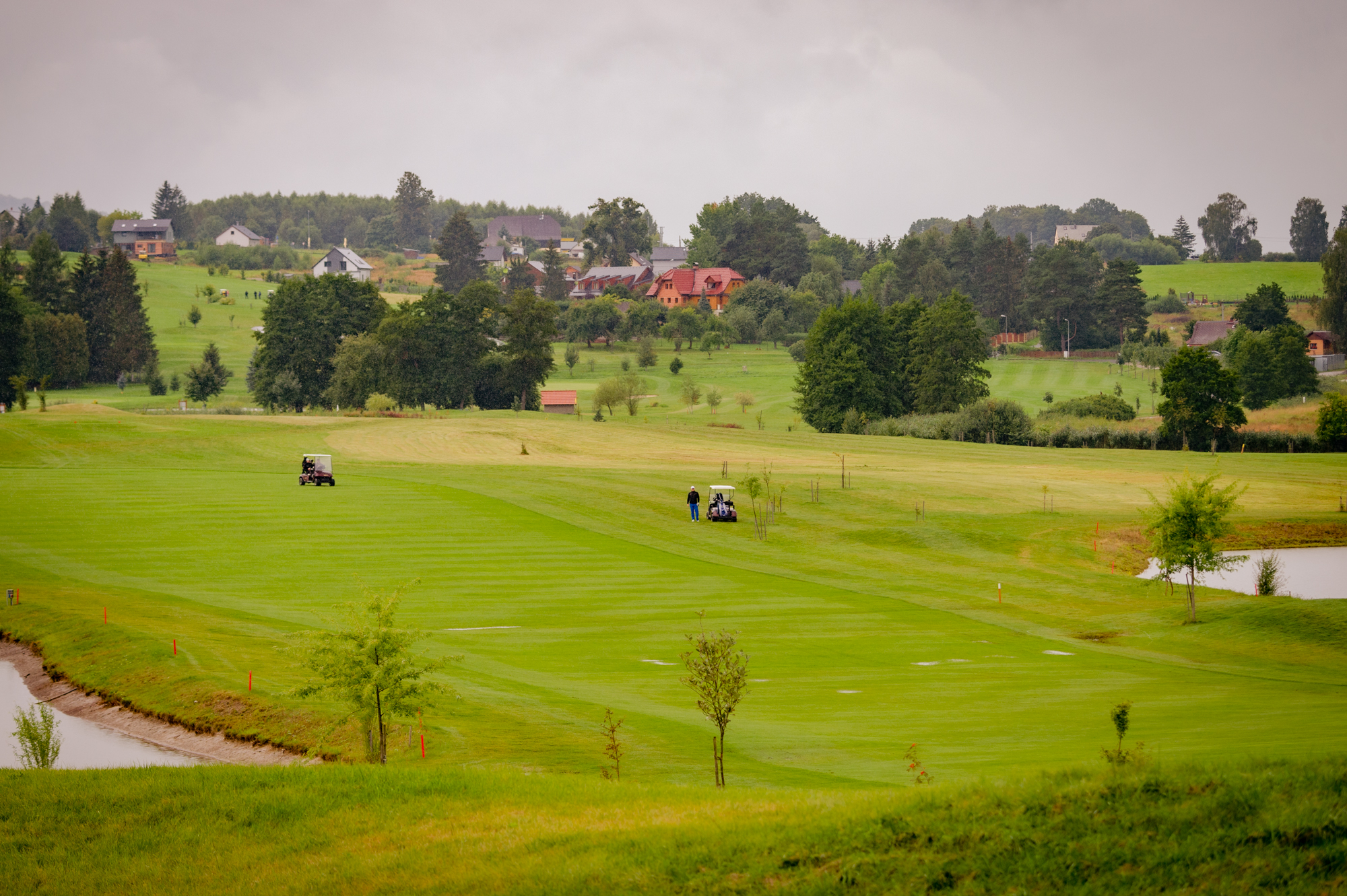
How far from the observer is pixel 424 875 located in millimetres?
13484

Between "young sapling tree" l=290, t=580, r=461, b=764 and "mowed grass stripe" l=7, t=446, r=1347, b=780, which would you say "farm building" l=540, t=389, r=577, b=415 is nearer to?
"mowed grass stripe" l=7, t=446, r=1347, b=780

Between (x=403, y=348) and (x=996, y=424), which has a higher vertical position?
(x=403, y=348)

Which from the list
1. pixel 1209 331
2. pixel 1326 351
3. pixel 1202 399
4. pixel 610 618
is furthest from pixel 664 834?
pixel 1209 331

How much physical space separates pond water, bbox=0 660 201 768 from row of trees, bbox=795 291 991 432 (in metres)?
88.3

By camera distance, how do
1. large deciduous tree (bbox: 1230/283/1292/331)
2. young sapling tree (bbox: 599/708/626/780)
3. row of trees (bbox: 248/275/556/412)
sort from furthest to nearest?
large deciduous tree (bbox: 1230/283/1292/331), row of trees (bbox: 248/275/556/412), young sapling tree (bbox: 599/708/626/780)

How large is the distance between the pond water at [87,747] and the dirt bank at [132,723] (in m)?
0.25

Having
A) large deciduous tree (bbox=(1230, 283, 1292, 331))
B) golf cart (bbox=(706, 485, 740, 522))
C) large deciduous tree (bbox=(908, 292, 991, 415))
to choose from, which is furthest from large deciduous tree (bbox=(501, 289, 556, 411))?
large deciduous tree (bbox=(1230, 283, 1292, 331))

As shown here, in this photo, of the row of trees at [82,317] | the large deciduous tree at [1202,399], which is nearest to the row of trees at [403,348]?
the row of trees at [82,317]

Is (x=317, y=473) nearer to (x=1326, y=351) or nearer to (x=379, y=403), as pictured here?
(x=379, y=403)

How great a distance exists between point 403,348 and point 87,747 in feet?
310

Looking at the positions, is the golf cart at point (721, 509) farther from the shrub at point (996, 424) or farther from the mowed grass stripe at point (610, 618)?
the shrub at point (996, 424)

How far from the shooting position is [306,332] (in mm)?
121375

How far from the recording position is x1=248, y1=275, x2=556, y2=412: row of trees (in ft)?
390

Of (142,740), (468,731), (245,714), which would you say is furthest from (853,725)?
(142,740)
